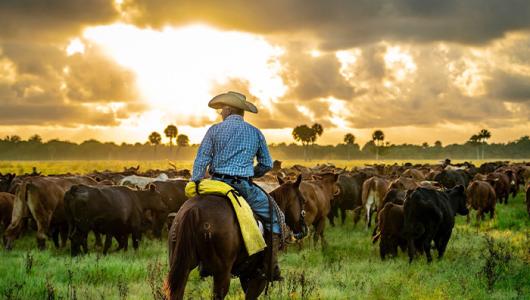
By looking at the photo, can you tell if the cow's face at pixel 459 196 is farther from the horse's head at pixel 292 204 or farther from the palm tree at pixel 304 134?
the palm tree at pixel 304 134

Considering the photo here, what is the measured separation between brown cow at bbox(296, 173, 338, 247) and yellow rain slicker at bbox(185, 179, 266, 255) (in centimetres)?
886

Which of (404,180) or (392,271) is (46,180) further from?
(404,180)

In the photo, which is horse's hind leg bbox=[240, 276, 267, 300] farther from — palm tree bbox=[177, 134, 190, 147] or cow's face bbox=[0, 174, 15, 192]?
palm tree bbox=[177, 134, 190, 147]

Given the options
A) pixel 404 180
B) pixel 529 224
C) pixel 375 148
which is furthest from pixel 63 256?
pixel 375 148

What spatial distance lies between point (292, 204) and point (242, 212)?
2.04 meters

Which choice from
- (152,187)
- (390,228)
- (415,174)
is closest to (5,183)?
(152,187)

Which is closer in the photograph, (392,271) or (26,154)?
(392,271)

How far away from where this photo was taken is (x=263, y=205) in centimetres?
723

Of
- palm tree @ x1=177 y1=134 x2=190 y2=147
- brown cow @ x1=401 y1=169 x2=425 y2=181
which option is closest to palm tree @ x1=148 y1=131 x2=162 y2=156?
palm tree @ x1=177 y1=134 x2=190 y2=147

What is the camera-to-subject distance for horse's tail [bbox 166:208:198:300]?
6227 mm

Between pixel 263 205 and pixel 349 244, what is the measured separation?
972cm

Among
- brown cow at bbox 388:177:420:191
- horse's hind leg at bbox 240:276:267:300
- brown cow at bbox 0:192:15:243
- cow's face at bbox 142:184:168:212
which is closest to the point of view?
horse's hind leg at bbox 240:276:267:300

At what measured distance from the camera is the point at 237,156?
7039mm

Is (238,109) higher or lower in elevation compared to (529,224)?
higher
